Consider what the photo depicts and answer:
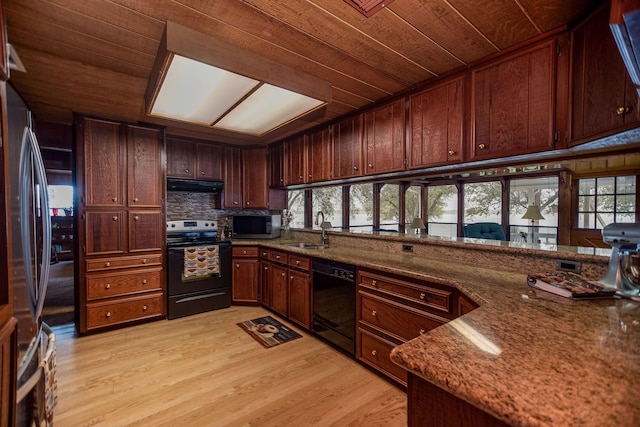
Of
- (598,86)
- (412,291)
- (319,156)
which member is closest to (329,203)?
(319,156)

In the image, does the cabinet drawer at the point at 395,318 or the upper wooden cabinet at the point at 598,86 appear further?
the cabinet drawer at the point at 395,318

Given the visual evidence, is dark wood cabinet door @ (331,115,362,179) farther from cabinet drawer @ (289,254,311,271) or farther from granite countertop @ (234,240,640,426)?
granite countertop @ (234,240,640,426)

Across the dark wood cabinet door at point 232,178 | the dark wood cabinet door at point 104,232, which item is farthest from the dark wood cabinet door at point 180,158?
the dark wood cabinet door at point 104,232

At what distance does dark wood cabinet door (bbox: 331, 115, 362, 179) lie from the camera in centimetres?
295

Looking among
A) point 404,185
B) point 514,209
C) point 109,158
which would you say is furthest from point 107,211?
point 514,209

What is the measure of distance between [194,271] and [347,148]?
8.13 feet

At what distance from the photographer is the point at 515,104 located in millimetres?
1858

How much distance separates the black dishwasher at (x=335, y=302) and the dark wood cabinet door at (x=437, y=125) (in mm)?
1181

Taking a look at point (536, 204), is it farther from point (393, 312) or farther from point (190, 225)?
point (190, 225)

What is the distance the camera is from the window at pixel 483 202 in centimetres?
583

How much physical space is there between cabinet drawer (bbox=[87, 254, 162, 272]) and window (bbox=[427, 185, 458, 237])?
18.7 ft

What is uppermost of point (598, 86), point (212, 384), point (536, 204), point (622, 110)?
point (598, 86)

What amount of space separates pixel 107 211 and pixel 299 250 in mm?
2245

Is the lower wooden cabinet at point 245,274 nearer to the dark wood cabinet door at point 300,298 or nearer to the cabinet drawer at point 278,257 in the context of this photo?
the cabinet drawer at point 278,257
